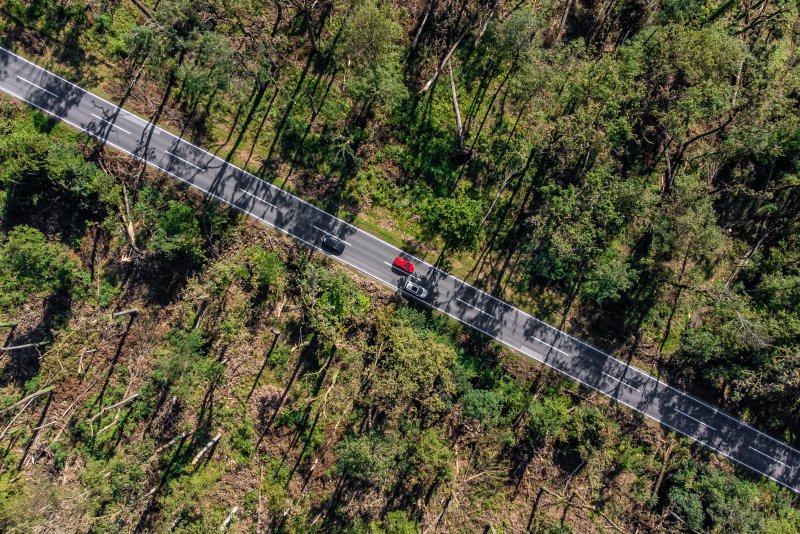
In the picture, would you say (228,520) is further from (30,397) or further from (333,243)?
(333,243)

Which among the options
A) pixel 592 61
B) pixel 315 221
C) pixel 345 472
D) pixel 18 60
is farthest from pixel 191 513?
pixel 592 61

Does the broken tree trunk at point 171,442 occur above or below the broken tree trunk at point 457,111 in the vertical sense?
below

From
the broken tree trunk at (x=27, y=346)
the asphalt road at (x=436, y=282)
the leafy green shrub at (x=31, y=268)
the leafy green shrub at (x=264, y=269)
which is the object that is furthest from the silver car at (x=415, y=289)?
the broken tree trunk at (x=27, y=346)

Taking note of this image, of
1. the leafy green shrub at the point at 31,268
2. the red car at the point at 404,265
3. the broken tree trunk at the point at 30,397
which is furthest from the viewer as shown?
the red car at the point at 404,265

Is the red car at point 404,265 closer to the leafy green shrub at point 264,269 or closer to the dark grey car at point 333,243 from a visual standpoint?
the dark grey car at point 333,243

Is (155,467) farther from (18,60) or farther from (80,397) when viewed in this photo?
(18,60)

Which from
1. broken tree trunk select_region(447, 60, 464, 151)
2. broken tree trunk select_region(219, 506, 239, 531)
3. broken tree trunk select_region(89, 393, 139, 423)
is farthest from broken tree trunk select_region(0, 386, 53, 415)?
broken tree trunk select_region(447, 60, 464, 151)

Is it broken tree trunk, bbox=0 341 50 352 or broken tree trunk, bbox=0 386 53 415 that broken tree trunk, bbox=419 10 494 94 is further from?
broken tree trunk, bbox=0 386 53 415
